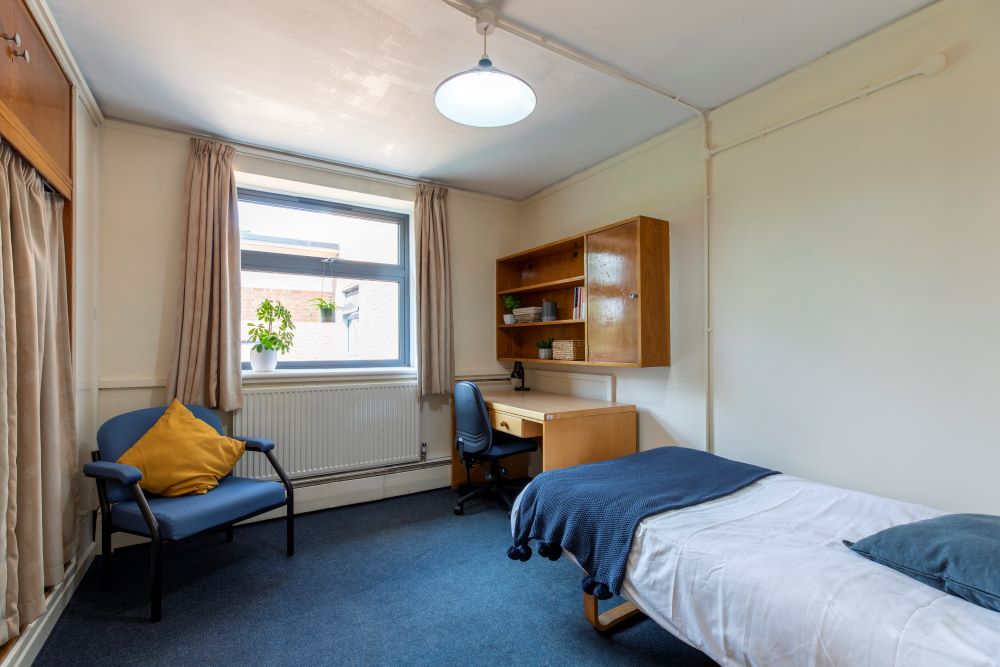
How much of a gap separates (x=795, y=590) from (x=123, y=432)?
3.07 metres

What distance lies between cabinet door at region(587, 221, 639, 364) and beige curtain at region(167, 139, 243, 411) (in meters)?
2.33

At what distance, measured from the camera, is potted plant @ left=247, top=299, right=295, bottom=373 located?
122 inches

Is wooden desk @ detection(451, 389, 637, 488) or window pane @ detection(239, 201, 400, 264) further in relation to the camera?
window pane @ detection(239, 201, 400, 264)

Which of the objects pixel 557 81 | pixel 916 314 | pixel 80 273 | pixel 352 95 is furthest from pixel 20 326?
pixel 916 314

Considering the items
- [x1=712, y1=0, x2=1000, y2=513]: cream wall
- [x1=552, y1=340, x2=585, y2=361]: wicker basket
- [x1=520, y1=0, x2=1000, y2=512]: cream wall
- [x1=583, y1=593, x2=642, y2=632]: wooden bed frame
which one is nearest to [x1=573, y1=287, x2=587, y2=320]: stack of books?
[x1=552, y1=340, x2=585, y2=361]: wicker basket

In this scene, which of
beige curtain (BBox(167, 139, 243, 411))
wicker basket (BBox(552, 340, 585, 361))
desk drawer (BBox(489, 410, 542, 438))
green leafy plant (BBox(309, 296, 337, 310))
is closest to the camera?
beige curtain (BBox(167, 139, 243, 411))

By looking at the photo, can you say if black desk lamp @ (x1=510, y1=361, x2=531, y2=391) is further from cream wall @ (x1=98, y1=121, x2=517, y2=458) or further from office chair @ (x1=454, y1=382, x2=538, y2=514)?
cream wall @ (x1=98, y1=121, x2=517, y2=458)

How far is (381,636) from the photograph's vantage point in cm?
187

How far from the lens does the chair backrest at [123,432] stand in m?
2.21

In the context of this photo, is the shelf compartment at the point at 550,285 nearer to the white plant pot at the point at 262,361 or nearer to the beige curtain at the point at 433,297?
the beige curtain at the point at 433,297

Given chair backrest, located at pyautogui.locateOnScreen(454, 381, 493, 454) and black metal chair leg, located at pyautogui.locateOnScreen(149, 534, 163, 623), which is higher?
chair backrest, located at pyautogui.locateOnScreen(454, 381, 493, 454)

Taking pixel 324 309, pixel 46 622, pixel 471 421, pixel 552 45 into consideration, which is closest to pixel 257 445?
pixel 46 622

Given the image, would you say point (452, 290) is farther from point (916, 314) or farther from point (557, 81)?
point (916, 314)

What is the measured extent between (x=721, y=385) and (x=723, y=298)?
0.49 meters
